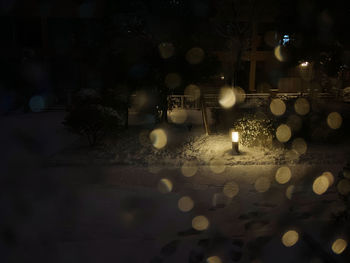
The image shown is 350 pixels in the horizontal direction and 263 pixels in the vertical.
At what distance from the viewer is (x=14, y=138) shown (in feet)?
33.8

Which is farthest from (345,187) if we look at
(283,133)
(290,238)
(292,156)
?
(283,133)

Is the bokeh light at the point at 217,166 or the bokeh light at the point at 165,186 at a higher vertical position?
the bokeh light at the point at 217,166

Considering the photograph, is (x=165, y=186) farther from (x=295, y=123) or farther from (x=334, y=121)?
(x=334, y=121)

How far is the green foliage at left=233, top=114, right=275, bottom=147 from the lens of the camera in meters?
9.01

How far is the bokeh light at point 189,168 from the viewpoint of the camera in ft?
22.7

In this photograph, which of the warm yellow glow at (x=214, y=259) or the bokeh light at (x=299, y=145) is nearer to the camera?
the warm yellow glow at (x=214, y=259)

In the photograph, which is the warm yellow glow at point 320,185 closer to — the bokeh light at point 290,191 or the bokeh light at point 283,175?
the bokeh light at point 290,191

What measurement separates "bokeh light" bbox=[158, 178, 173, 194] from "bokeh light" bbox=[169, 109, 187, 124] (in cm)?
660

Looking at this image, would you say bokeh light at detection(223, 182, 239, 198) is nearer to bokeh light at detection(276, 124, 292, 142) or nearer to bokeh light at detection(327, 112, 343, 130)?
bokeh light at detection(276, 124, 292, 142)

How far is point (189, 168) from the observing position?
727cm

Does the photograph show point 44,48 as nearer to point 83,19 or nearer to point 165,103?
point 83,19

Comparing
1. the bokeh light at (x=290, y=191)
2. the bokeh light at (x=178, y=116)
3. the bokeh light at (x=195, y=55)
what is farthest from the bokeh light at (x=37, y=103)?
the bokeh light at (x=290, y=191)

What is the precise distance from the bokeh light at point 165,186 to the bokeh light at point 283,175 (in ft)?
7.53

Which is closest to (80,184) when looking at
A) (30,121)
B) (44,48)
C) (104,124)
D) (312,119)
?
(104,124)
